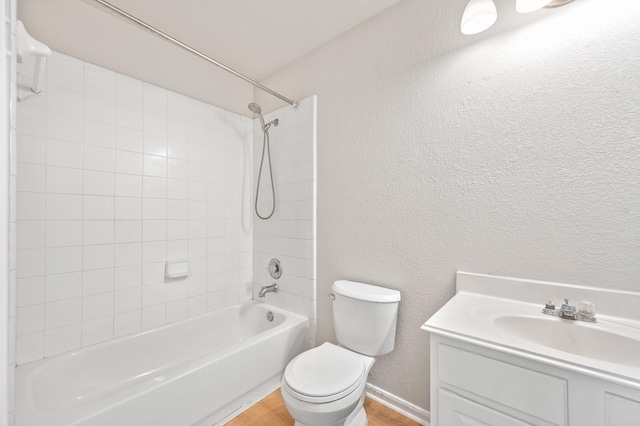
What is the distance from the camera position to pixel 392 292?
1514mm

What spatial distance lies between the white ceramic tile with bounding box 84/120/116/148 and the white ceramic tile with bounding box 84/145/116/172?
30mm

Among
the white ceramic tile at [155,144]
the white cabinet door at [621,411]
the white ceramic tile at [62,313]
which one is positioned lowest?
the white ceramic tile at [62,313]

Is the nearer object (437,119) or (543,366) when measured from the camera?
(543,366)

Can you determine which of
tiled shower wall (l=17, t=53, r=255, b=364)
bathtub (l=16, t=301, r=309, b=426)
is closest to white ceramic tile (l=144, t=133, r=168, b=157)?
tiled shower wall (l=17, t=53, r=255, b=364)

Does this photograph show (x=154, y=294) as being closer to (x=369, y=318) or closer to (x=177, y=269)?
(x=177, y=269)

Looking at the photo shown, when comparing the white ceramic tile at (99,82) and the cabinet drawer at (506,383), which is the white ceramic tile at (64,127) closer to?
the white ceramic tile at (99,82)

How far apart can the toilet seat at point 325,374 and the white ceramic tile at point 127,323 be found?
3.78 ft

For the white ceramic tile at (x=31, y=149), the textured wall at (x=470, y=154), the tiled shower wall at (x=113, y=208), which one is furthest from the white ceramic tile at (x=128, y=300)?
the textured wall at (x=470, y=154)

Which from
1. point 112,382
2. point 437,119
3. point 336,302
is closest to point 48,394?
point 112,382

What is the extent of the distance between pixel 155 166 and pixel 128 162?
0.16 meters

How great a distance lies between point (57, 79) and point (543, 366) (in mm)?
2530

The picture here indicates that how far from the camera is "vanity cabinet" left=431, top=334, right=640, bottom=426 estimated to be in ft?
2.22

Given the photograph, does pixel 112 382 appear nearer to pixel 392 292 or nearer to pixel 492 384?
pixel 392 292

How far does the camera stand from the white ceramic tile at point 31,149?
→ 140 cm
